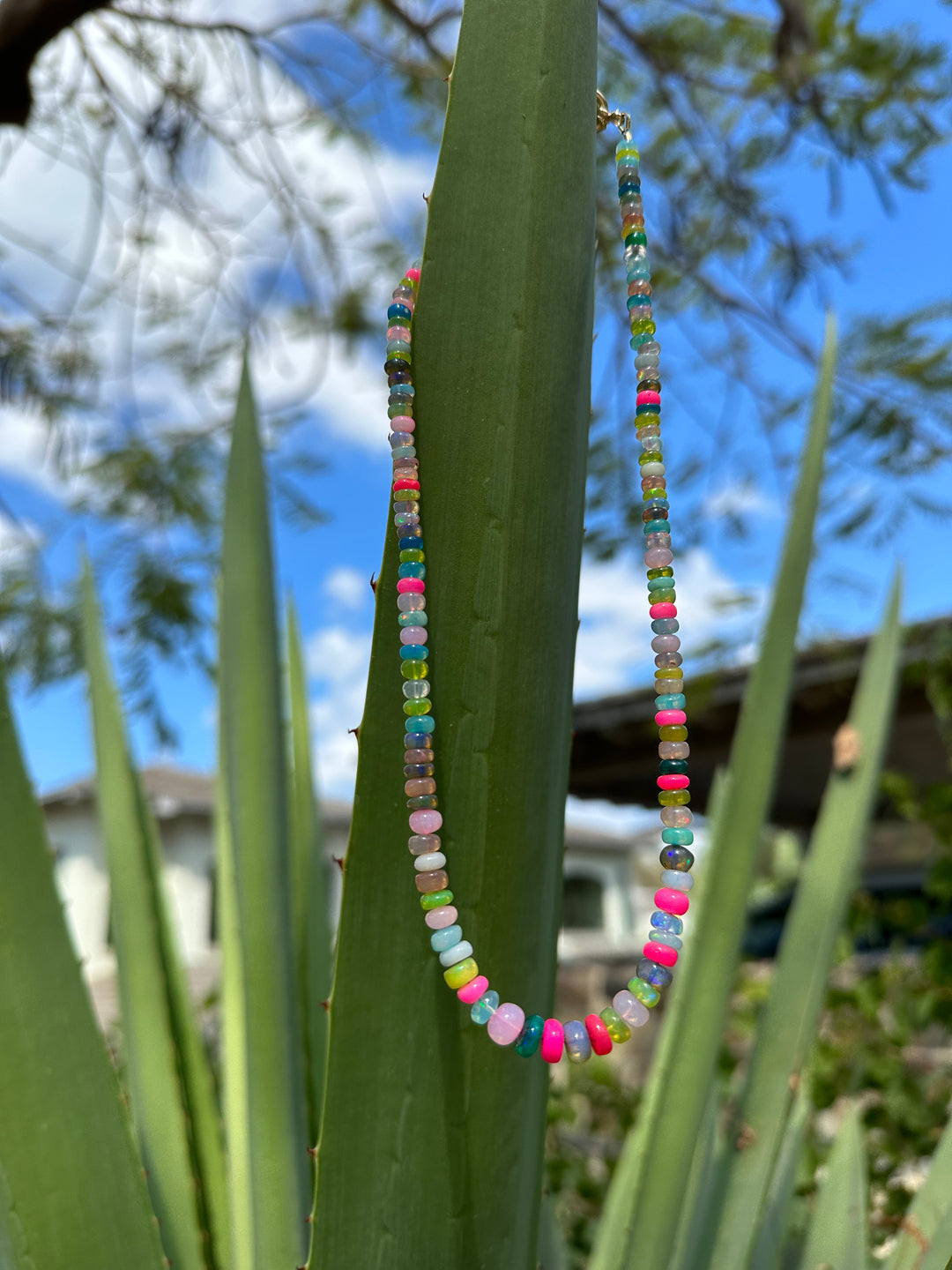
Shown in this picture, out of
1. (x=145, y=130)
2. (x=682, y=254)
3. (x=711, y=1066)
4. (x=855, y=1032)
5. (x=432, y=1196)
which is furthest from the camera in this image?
(x=682, y=254)

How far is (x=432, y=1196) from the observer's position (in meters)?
Result: 0.39

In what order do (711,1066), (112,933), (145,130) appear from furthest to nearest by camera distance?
(145,130), (112,933), (711,1066)

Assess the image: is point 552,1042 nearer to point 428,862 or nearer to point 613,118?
point 428,862

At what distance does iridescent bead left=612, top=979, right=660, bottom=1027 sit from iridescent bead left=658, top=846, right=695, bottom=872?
6 centimetres

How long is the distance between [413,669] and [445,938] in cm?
10

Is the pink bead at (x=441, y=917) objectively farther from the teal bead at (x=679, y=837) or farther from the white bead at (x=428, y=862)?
the teal bead at (x=679, y=837)

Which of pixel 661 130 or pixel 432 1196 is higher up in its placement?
pixel 661 130

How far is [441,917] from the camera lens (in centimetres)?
39

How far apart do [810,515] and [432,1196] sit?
0.48 metres

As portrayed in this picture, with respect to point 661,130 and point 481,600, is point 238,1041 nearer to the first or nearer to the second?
point 481,600

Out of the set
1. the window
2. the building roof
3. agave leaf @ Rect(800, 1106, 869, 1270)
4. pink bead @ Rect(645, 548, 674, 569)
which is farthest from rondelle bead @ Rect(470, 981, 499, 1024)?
the window

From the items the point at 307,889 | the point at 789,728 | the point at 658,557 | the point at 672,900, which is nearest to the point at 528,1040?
the point at 672,900

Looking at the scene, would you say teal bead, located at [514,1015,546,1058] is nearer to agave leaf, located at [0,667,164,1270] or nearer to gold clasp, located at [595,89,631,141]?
agave leaf, located at [0,667,164,1270]

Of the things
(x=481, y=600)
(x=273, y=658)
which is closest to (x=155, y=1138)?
(x=273, y=658)
